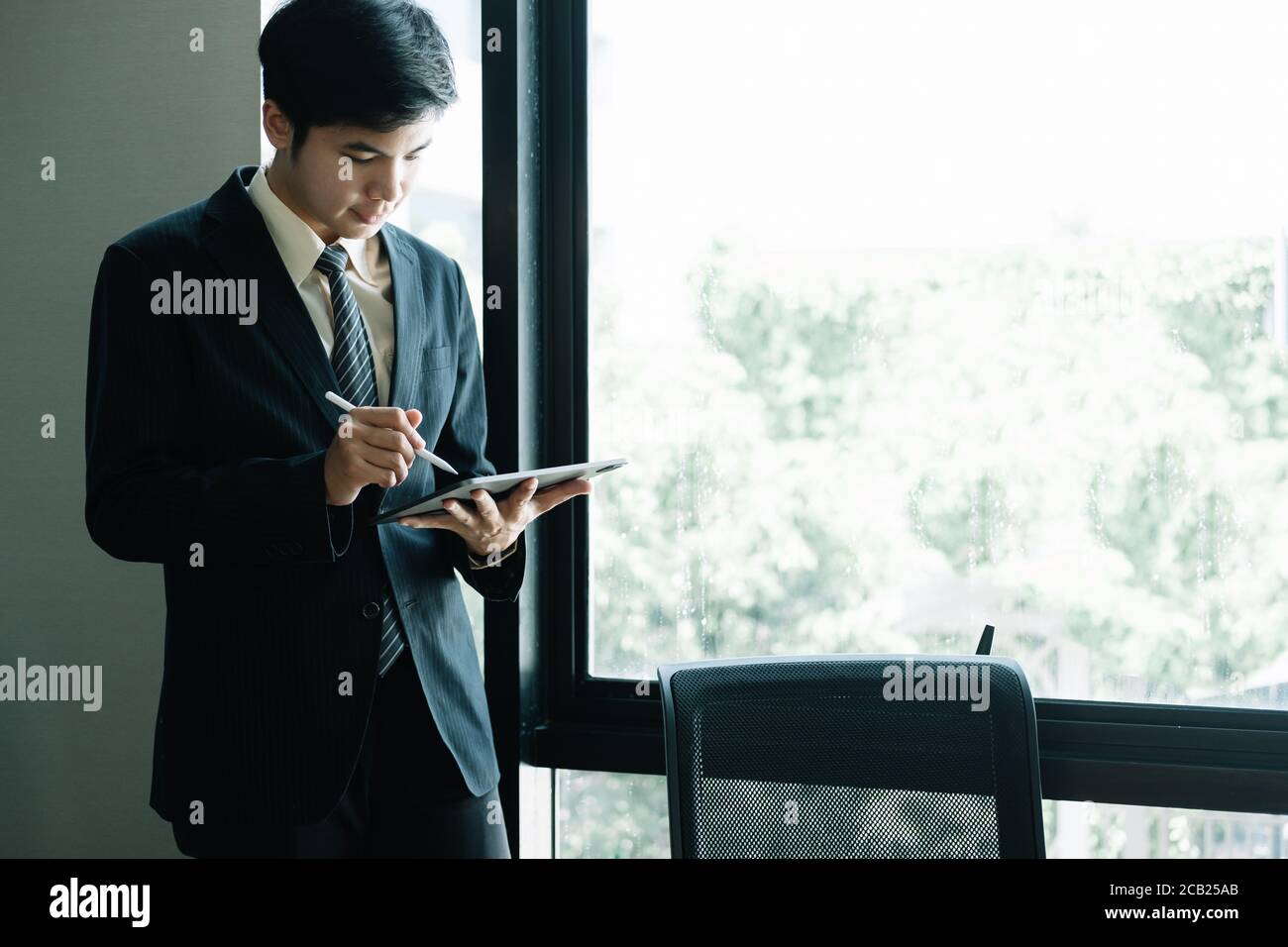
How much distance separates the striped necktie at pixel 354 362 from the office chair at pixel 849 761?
0.33m

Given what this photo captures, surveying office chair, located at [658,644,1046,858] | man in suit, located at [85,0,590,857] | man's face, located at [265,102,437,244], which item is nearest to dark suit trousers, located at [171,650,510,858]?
man in suit, located at [85,0,590,857]

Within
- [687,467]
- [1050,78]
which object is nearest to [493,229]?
[687,467]

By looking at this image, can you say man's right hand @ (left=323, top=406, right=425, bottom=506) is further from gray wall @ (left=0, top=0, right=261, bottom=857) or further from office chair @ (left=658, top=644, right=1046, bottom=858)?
gray wall @ (left=0, top=0, right=261, bottom=857)

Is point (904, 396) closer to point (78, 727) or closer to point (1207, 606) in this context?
point (1207, 606)

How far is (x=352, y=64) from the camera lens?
1237 millimetres

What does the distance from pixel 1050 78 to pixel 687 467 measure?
0.90 meters

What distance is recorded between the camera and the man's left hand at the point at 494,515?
1285 millimetres

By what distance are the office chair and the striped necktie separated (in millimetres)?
330

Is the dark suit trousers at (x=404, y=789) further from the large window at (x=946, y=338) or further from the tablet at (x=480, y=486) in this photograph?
the large window at (x=946, y=338)

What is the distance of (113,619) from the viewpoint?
198cm

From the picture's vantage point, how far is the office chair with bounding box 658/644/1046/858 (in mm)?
1212

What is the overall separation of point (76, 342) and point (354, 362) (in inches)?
38.8

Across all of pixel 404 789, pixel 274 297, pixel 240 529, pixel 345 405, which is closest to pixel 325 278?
pixel 274 297

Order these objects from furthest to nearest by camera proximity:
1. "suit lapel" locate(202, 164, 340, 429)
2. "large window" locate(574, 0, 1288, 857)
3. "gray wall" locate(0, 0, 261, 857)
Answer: "gray wall" locate(0, 0, 261, 857) < "large window" locate(574, 0, 1288, 857) < "suit lapel" locate(202, 164, 340, 429)
